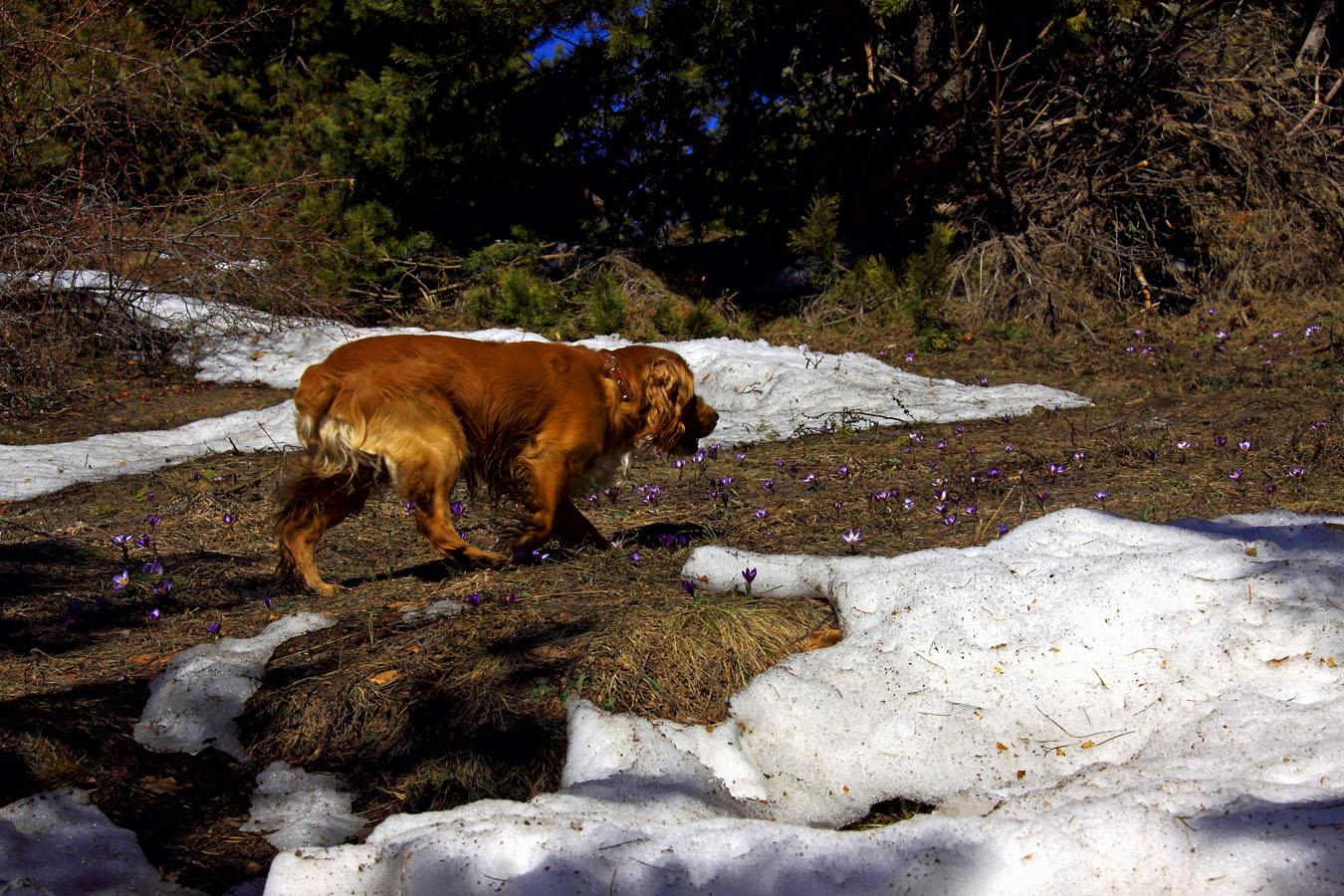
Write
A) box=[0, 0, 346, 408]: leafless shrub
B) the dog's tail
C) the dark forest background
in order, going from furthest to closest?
the dark forest background → box=[0, 0, 346, 408]: leafless shrub → the dog's tail

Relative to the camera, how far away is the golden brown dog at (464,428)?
13.5ft

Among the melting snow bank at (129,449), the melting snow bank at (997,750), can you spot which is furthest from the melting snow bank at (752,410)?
the melting snow bank at (997,750)

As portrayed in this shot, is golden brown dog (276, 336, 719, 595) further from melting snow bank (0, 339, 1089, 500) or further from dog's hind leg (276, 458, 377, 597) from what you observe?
melting snow bank (0, 339, 1089, 500)

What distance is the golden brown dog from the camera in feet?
13.5

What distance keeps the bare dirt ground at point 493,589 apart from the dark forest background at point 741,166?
2.43 m

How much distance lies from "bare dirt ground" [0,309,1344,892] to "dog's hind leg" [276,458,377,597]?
15 cm

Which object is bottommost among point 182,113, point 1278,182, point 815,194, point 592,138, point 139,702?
point 139,702

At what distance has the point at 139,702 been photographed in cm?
329

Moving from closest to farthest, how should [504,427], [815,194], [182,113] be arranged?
[504,427]
[815,194]
[182,113]

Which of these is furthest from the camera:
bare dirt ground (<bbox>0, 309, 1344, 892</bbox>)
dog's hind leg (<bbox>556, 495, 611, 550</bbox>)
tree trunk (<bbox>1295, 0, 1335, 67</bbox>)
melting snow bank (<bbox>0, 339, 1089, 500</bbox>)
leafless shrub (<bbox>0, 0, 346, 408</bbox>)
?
tree trunk (<bbox>1295, 0, 1335, 67</bbox>)

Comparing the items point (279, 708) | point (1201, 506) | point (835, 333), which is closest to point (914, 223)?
point (835, 333)

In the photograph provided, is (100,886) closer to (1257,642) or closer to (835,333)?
(1257,642)

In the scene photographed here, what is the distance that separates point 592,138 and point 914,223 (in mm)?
3920

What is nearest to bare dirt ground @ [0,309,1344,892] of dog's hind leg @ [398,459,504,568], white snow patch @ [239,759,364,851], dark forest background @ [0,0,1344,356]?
white snow patch @ [239,759,364,851]
